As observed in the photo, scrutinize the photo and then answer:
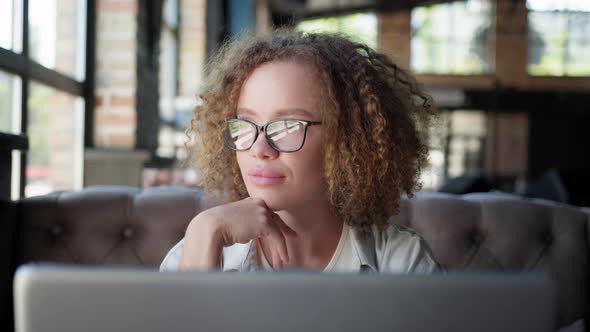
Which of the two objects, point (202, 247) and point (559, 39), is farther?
point (559, 39)

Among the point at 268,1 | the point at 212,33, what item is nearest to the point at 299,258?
the point at 212,33

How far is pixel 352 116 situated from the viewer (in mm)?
1067

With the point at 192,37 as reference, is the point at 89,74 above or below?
below

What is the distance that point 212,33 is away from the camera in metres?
5.74

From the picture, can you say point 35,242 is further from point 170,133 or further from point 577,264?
point 170,133

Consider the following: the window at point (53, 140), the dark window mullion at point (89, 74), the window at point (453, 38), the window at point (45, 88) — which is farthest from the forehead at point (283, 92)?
the window at point (453, 38)

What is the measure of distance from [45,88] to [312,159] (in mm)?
1810

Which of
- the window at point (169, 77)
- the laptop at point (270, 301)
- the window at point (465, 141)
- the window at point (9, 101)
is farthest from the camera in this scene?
the window at point (465, 141)

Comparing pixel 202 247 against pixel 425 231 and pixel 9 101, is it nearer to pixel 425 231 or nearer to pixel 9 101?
pixel 425 231

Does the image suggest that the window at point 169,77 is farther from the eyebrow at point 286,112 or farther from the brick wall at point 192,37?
the eyebrow at point 286,112

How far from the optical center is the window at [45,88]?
2.02m

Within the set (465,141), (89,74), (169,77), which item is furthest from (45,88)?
(465,141)

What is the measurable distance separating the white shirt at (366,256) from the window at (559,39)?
38.8ft

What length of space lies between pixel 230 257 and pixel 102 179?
2168 mm
